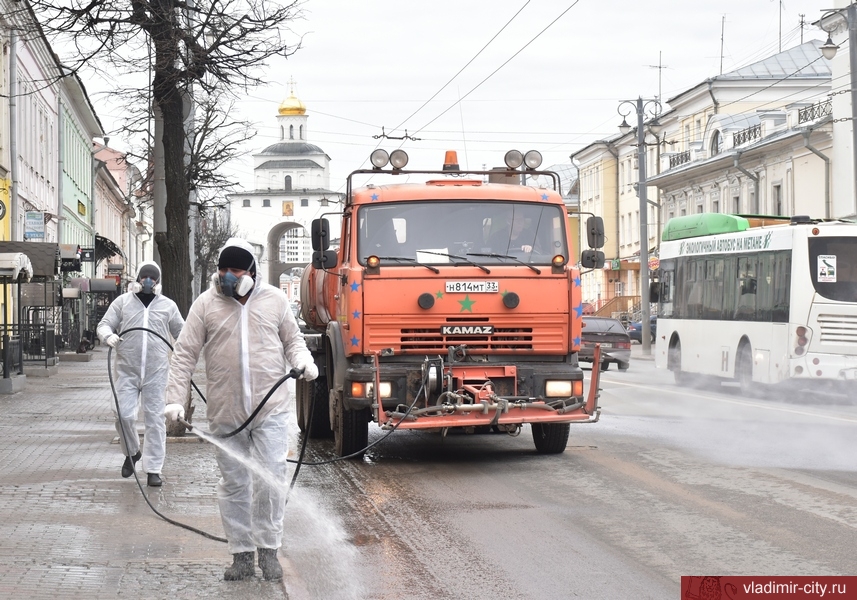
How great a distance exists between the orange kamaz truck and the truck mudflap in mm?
12

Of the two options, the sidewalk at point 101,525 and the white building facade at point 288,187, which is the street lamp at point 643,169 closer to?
the sidewalk at point 101,525

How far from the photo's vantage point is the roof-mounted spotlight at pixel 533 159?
1338 centimetres

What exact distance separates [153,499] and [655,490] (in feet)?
13.0

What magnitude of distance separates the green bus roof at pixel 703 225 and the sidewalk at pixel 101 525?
1368 cm

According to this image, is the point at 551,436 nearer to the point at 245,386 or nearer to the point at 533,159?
the point at 533,159

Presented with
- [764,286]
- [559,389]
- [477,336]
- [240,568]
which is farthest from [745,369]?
[240,568]

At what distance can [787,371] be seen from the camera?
2138cm

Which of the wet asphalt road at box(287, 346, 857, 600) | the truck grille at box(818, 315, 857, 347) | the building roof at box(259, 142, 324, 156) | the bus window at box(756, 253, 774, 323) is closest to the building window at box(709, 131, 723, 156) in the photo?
the bus window at box(756, 253, 774, 323)

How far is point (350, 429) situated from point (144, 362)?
2.37 metres

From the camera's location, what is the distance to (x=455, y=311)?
12070mm

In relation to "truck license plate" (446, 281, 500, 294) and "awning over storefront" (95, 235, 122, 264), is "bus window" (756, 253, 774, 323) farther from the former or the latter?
"awning over storefront" (95, 235, 122, 264)

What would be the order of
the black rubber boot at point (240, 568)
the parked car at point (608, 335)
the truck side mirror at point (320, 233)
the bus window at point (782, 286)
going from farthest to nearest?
the parked car at point (608, 335) < the bus window at point (782, 286) < the truck side mirror at point (320, 233) < the black rubber boot at point (240, 568)

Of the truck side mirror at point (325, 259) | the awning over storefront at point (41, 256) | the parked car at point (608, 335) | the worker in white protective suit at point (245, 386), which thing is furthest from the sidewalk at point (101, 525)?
the parked car at point (608, 335)

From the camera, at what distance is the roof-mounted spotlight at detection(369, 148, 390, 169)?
43.4ft
